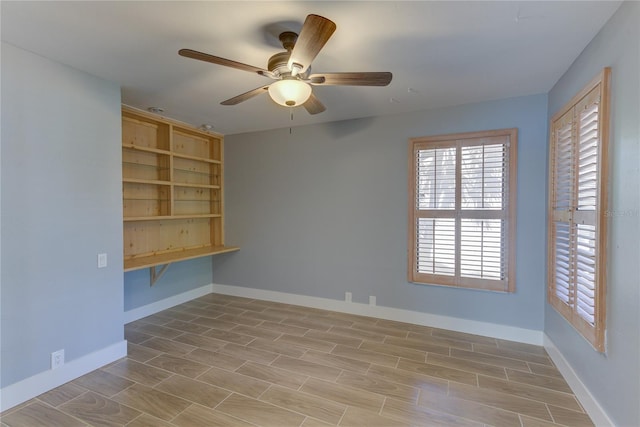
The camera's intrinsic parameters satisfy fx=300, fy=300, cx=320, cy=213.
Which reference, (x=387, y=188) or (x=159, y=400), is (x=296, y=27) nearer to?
(x=387, y=188)

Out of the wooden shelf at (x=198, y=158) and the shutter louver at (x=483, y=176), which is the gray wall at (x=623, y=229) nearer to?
the shutter louver at (x=483, y=176)

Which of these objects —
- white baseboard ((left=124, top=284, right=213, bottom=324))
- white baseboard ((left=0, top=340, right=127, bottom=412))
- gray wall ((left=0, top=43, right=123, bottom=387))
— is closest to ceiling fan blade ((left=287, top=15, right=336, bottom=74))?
gray wall ((left=0, top=43, right=123, bottom=387))

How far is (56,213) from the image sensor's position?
233cm

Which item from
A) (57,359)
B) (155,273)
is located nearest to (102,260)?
(57,359)

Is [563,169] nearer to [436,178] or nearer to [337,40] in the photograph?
[436,178]

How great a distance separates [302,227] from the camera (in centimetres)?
423

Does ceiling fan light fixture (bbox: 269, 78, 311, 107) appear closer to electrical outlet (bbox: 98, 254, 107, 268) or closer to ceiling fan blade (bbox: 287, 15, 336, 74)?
ceiling fan blade (bbox: 287, 15, 336, 74)

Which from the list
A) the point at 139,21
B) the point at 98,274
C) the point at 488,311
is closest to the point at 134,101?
the point at 139,21

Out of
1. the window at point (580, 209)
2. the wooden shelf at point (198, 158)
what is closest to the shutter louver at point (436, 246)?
the window at point (580, 209)

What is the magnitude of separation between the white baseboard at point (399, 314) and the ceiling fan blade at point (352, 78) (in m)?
2.72

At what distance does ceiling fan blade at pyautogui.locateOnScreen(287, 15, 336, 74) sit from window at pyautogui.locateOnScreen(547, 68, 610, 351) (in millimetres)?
1695

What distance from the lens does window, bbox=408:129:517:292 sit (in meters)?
3.13

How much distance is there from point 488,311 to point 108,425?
3452 mm

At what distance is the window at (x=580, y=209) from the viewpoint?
1814mm
